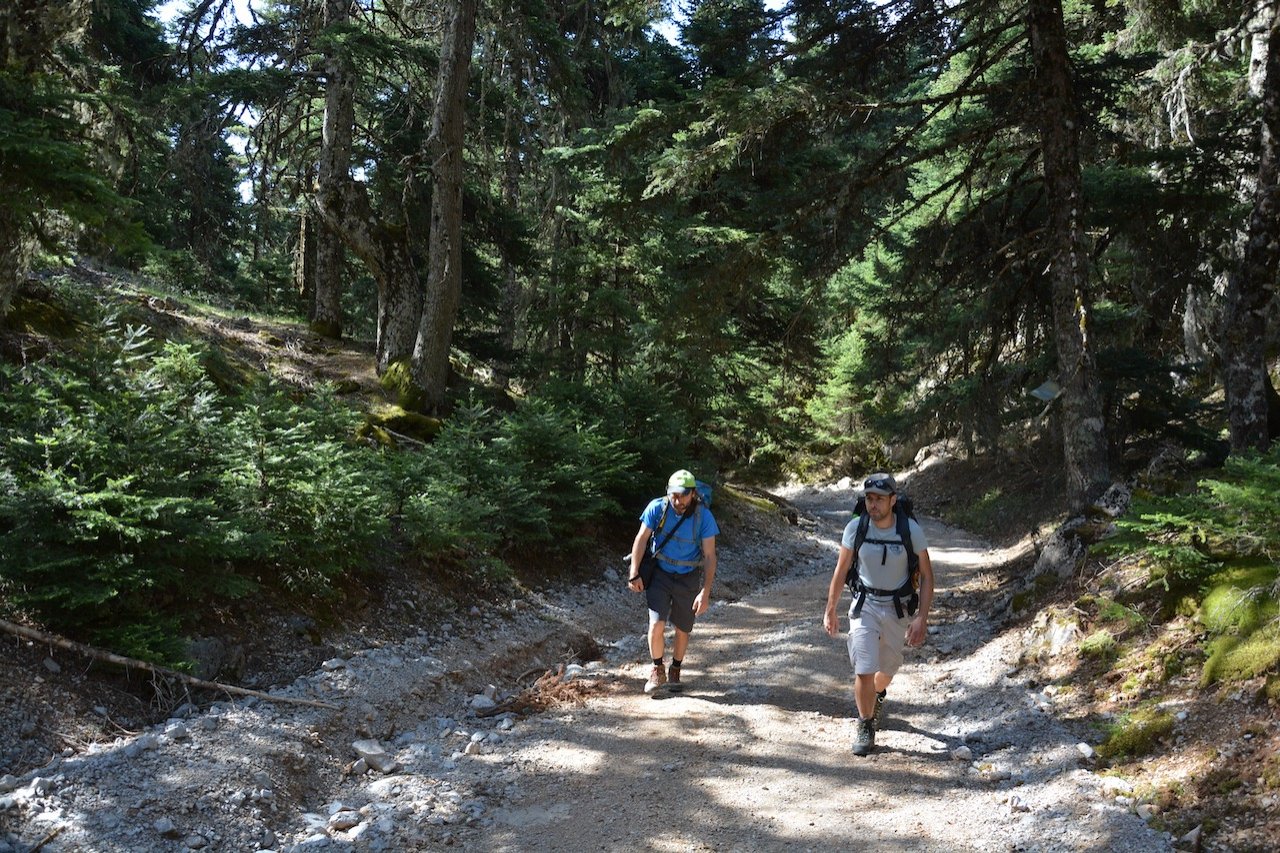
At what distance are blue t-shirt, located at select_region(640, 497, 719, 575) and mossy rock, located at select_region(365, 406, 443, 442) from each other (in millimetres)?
6212

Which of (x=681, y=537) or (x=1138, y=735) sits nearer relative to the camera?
(x=1138, y=735)

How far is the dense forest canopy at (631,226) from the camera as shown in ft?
22.5

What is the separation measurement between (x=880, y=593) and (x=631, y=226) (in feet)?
26.9

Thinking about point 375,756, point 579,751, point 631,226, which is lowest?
point 579,751

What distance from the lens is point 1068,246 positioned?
8.99 m

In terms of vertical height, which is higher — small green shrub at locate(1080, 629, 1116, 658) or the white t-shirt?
the white t-shirt

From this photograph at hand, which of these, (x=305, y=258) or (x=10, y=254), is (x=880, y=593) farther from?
(x=305, y=258)

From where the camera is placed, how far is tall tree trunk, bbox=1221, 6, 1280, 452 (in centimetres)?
Answer: 829

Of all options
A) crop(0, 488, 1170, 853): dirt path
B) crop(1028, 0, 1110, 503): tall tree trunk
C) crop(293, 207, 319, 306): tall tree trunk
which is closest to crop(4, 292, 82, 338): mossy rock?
crop(0, 488, 1170, 853): dirt path

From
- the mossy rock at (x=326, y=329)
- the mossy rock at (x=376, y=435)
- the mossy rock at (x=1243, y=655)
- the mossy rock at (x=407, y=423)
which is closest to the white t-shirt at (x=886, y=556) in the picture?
the mossy rock at (x=1243, y=655)

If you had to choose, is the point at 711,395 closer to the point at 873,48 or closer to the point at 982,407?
the point at 982,407

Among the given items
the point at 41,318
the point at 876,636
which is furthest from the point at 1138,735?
the point at 41,318

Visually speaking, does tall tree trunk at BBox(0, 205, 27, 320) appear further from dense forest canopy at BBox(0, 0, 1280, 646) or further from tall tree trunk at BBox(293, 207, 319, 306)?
tall tree trunk at BBox(293, 207, 319, 306)

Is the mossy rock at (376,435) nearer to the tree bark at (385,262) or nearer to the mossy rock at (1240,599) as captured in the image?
the tree bark at (385,262)
